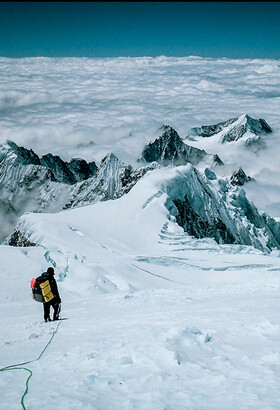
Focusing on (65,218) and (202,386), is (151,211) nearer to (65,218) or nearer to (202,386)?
(65,218)

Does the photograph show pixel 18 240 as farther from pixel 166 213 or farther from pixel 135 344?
pixel 135 344

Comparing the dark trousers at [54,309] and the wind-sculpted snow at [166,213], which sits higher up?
the dark trousers at [54,309]

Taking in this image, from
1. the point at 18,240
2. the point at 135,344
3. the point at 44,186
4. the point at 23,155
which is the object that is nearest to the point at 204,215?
the point at 18,240

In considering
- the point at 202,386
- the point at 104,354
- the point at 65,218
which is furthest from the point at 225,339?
the point at 65,218

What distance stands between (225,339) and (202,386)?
245cm

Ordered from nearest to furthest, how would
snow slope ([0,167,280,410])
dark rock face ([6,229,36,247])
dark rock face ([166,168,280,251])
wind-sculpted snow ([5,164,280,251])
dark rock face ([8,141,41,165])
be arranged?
snow slope ([0,167,280,410]), dark rock face ([6,229,36,247]), wind-sculpted snow ([5,164,280,251]), dark rock face ([166,168,280,251]), dark rock face ([8,141,41,165])

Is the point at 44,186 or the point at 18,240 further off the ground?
the point at 18,240

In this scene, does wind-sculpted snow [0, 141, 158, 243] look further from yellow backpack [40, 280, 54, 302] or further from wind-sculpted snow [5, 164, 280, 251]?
yellow backpack [40, 280, 54, 302]

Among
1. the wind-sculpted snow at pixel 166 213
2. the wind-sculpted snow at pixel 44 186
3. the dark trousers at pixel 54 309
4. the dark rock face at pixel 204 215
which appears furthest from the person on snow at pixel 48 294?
the wind-sculpted snow at pixel 44 186

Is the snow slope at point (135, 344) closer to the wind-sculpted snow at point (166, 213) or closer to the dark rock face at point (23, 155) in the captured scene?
the wind-sculpted snow at point (166, 213)

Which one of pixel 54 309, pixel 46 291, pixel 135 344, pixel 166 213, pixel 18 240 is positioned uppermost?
pixel 135 344

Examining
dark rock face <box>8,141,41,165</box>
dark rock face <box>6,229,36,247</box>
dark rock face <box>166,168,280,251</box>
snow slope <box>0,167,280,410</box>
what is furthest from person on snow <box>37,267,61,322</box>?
dark rock face <box>8,141,41,165</box>

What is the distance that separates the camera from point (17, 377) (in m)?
7.60

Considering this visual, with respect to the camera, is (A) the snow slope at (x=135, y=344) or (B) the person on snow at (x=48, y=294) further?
(B) the person on snow at (x=48, y=294)
